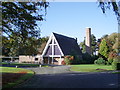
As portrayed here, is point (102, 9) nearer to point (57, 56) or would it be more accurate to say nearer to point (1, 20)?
point (1, 20)

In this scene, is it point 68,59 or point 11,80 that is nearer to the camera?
point 11,80

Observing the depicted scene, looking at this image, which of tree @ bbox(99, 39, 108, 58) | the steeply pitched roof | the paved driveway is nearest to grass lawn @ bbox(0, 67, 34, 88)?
the paved driveway

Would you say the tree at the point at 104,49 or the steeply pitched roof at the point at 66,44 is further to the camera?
the tree at the point at 104,49

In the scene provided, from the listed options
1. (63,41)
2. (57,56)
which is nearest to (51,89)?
(57,56)

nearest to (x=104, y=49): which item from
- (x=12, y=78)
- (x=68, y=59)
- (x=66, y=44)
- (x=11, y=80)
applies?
(x=66, y=44)

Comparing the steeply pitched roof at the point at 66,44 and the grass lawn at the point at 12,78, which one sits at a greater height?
the steeply pitched roof at the point at 66,44

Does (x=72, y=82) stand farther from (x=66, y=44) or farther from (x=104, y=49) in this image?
(x=66, y=44)

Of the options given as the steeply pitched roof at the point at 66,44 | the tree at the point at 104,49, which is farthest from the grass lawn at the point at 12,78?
the tree at the point at 104,49

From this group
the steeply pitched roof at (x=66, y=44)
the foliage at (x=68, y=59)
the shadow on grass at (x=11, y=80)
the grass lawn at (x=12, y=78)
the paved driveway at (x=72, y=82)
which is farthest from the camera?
the steeply pitched roof at (x=66, y=44)

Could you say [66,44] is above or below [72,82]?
above

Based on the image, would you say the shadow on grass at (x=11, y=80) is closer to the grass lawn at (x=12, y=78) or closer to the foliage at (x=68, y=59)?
the grass lawn at (x=12, y=78)

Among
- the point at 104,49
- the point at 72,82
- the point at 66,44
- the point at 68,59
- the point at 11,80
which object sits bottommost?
the point at 72,82

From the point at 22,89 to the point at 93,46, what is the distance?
72360mm

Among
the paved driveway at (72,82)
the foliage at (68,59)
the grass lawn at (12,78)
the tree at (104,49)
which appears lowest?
the paved driveway at (72,82)
